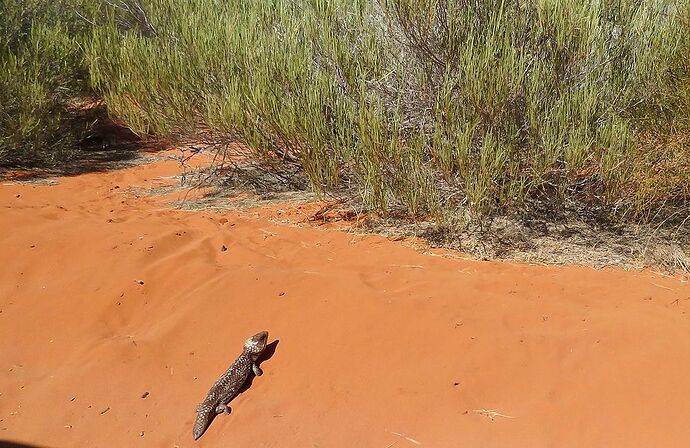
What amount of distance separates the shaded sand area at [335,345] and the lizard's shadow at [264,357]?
0.14ft

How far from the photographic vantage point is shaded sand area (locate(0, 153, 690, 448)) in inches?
147

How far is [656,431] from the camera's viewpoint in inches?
137

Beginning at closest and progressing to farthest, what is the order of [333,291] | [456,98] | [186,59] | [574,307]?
[574,307]
[333,291]
[456,98]
[186,59]

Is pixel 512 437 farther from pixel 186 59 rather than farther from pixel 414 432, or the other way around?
pixel 186 59

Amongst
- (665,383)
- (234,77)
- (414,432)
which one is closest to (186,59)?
(234,77)

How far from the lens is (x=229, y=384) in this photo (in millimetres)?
4230

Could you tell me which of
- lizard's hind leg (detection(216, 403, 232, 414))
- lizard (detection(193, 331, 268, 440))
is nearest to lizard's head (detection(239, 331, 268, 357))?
lizard (detection(193, 331, 268, 440))

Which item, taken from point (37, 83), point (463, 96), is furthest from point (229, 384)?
point (37, 83)

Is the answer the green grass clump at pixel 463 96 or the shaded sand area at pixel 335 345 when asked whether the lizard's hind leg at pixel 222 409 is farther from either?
the green grass clump at pixel 463 96

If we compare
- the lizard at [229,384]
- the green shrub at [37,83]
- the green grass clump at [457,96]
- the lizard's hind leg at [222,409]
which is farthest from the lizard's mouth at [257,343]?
the green shrub at [37,83]

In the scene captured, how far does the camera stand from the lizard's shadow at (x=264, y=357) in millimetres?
4336

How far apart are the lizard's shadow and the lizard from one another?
39 millimetres

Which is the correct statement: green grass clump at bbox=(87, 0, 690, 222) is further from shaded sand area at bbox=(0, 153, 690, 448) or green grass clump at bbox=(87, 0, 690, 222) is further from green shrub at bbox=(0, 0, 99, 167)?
green shrub at bbox=(0, 0, 99, 167)

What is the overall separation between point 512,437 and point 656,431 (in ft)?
2.49
